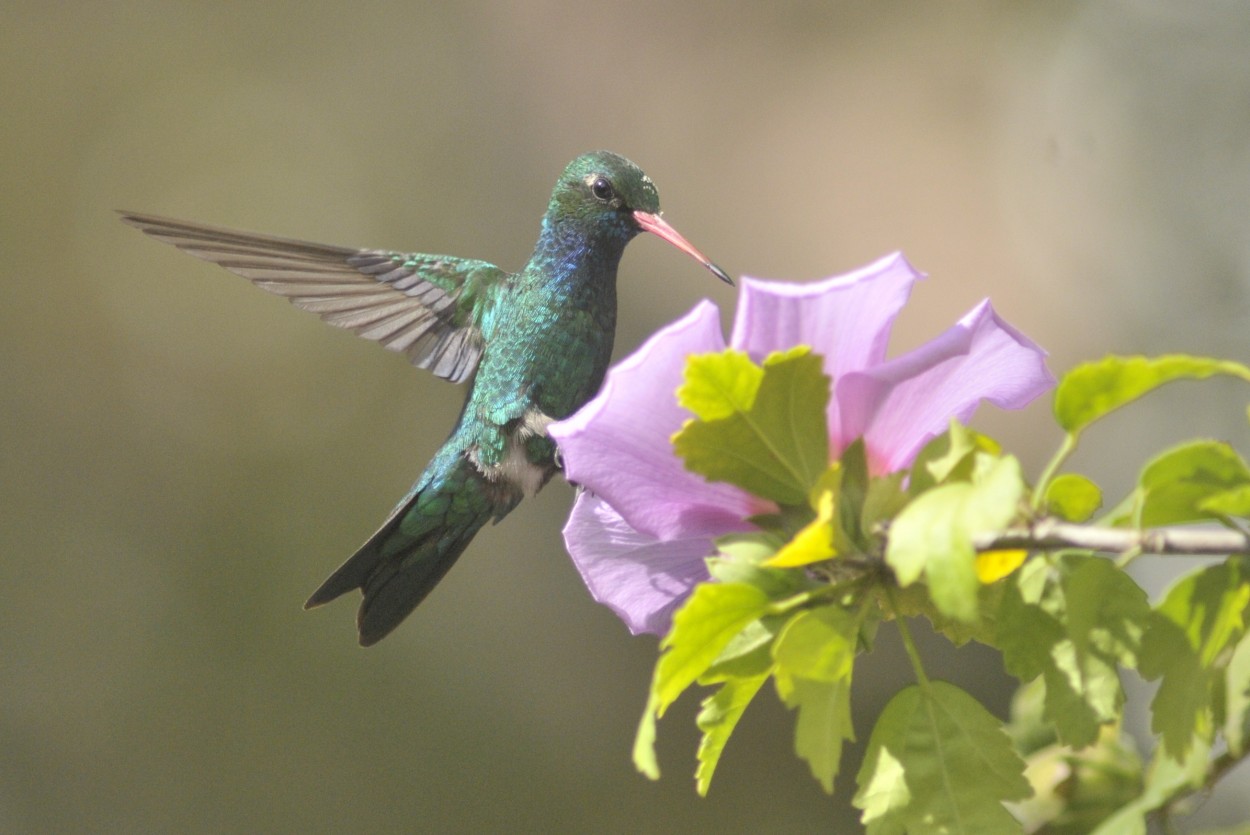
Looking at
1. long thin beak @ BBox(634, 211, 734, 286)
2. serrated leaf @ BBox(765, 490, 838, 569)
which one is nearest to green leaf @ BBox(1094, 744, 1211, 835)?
serrated leaf @ BBox(765, 490, 838, 569)

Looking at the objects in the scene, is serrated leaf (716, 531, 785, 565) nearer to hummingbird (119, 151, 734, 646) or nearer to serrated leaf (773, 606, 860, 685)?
serrated leaf (773, 606, 860, 685)

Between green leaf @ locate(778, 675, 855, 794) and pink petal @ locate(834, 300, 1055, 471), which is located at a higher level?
pink petal @ locate(834, 300, 1055, 471)

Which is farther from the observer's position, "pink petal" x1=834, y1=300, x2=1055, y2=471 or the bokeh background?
the bokeh background

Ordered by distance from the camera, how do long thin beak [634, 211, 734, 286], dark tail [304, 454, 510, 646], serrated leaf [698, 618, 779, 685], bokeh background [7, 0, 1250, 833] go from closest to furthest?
1. serrated leaf [698, 618, 779, 685]
2. long thin beak [634, 211, 734, 286]
3. dark tail [304, 454, 510, 646]
4. bokeh background [7, 0, 1250, 833]

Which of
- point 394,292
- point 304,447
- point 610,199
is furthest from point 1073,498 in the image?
point 304,447

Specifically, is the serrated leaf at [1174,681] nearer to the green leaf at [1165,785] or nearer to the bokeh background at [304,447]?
the green leaf at [1165,785]

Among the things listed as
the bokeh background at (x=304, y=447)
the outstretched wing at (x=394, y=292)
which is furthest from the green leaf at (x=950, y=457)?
the bokeh background at (x=304, y=447)

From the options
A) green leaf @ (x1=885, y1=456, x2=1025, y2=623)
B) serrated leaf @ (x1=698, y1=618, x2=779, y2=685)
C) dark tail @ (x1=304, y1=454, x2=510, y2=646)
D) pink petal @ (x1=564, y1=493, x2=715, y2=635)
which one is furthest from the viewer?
dark tail @ (x1=304, y1=454, x2=510, y2=646)

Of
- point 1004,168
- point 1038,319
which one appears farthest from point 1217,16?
point 1038,319
